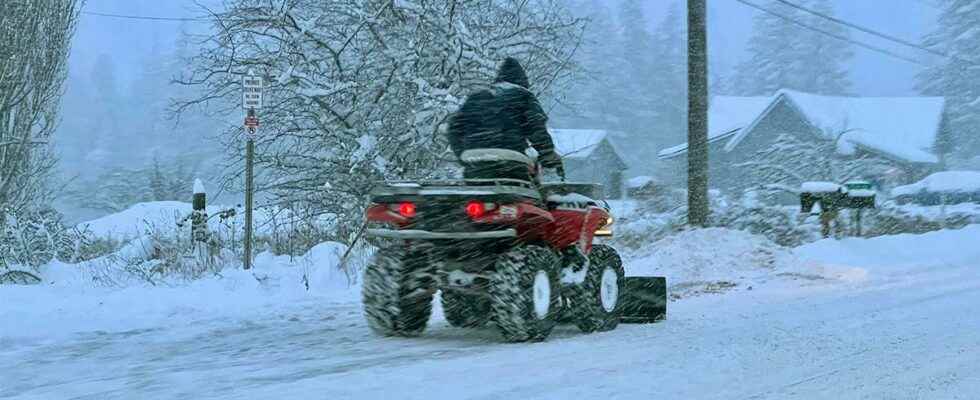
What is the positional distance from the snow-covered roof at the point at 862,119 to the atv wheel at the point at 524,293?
1258 inches

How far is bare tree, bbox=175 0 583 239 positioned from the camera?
13.5 metres

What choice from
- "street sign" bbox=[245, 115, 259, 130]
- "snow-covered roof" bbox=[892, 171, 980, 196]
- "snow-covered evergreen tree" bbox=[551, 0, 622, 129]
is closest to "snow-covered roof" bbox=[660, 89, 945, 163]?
"snow-covered roof" bbox=[892, 171, 980, 196]

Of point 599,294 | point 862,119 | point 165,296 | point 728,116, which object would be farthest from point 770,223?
point 862,119

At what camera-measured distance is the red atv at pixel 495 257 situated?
7.45m

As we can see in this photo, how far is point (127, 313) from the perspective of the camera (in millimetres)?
8984

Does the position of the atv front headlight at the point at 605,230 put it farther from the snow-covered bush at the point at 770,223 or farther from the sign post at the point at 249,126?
the snow-covered bush at the point at 770,223

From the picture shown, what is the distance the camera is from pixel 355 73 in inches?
542

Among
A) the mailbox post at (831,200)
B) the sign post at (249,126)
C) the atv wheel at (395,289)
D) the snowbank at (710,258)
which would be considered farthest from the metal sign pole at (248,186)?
the mailbox post at (831,200)

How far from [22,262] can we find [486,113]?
306 inches

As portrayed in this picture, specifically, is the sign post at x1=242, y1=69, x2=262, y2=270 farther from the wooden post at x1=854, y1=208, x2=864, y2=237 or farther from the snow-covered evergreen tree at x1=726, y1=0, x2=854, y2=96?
the snow-covered evergreen tree at x1=726, y1=0, x2=854, y2=96

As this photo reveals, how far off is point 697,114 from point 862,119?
3365 cm

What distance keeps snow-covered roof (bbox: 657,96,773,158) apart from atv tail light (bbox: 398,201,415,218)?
34978 millimetres

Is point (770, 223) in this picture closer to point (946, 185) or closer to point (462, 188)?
point (462, 188)

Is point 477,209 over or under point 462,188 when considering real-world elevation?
under
